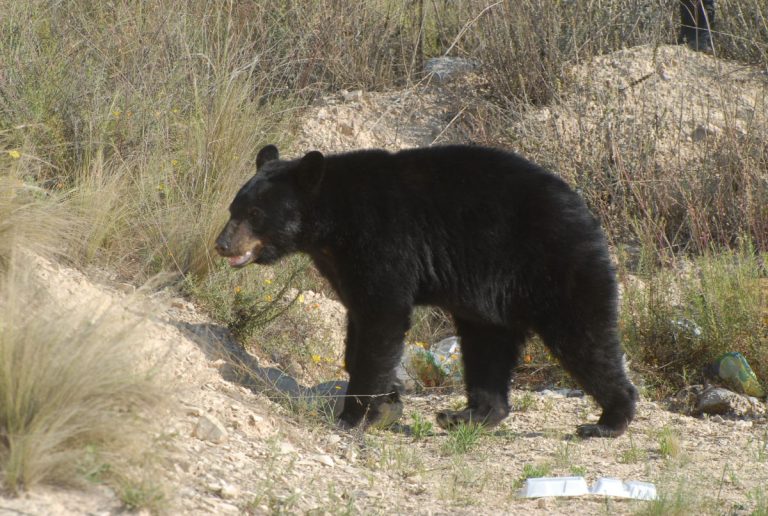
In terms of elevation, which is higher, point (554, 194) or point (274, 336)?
point (554, 194)

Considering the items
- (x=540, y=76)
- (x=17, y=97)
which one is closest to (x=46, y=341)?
(x=17, y=97)

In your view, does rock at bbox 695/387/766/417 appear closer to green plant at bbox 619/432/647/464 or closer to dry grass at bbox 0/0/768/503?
dry grass at bbox 0/0/768/503

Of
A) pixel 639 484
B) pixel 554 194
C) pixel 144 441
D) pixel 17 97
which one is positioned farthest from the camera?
pixel 17 97

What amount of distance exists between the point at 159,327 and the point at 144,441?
83.6 inches

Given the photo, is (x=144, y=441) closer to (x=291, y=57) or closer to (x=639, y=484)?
(x=639, y=484)

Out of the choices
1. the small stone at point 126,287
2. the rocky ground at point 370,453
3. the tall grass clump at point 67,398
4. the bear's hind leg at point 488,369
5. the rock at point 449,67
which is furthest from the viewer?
the rock at point 449,67

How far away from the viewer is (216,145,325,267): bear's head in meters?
5.68

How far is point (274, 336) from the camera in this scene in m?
7.07

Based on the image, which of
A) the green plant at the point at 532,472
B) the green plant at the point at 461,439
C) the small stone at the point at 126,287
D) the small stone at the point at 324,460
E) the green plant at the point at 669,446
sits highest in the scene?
the small stone at the point at 126,287

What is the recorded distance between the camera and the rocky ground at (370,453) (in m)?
4.02

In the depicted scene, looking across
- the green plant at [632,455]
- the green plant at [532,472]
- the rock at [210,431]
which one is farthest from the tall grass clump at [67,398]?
the green plant at [632,455]

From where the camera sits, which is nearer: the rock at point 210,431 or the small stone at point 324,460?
the rock at point 210,431

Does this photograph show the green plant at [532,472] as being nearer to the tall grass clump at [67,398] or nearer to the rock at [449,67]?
the tall grass clump at [67,398]

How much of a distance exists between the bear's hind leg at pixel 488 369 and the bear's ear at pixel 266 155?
5.10 feet
